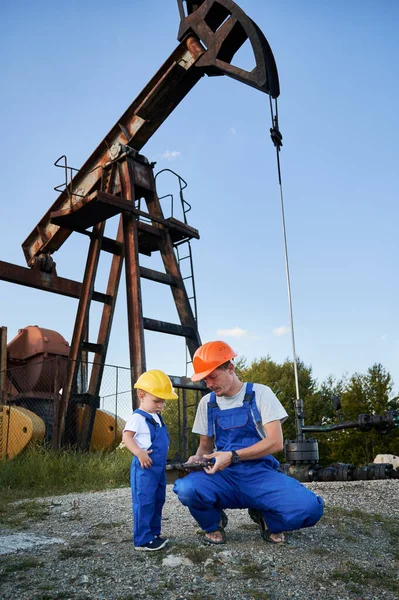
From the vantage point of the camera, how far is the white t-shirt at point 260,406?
318cm

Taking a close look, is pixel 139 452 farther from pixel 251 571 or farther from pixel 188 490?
pixel 251 571

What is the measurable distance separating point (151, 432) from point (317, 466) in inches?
130

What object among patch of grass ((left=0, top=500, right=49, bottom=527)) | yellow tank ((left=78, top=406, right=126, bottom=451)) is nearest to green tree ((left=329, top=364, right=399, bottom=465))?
yellow tank ((left=78, top=406, right=126, bottom=451))

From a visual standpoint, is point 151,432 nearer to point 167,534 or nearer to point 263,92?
point 167,534

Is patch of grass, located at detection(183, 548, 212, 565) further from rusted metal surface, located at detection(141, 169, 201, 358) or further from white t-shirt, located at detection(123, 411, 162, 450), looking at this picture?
rusted metal surface, located at detection(141, 169, 201, 358)

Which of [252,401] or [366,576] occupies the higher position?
[252,401]

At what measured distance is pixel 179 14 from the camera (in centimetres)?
967

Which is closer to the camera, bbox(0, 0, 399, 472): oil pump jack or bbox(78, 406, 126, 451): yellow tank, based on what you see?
bbox(0, 0, 399, 472): oil pump jack

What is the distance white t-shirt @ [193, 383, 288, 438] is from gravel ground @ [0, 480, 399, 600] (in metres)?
0.68

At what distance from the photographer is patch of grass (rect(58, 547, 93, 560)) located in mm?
3328

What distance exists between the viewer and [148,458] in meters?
3.29

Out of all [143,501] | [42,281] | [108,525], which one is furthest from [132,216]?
[143,501]

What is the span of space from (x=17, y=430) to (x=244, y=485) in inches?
276

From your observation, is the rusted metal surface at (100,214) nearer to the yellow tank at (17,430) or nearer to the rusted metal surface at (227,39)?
the rusted metal surface at (227,39)
